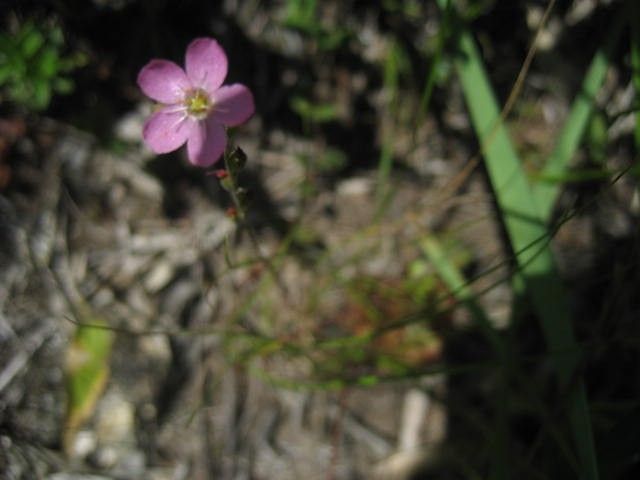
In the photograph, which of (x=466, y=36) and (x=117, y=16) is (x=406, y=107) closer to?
(x=466, y=36)

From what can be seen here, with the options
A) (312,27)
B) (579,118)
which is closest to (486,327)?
(579,118)

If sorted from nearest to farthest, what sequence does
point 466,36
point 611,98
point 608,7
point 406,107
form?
1. point 466,36
2. point 608,7
3. point 611,98
4. point 406,107

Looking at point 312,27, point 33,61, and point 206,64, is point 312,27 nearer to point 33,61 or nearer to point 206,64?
point 206,64

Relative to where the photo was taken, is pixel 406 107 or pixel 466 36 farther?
pixel 406 107

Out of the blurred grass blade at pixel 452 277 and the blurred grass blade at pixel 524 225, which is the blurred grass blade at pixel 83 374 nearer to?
the blurred grass blade at pixel 452 277

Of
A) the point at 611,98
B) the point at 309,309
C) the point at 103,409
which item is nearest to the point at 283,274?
A: the point at 309,309

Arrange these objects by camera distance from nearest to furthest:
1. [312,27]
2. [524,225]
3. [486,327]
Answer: [524,225], [486,327], [312,27]
